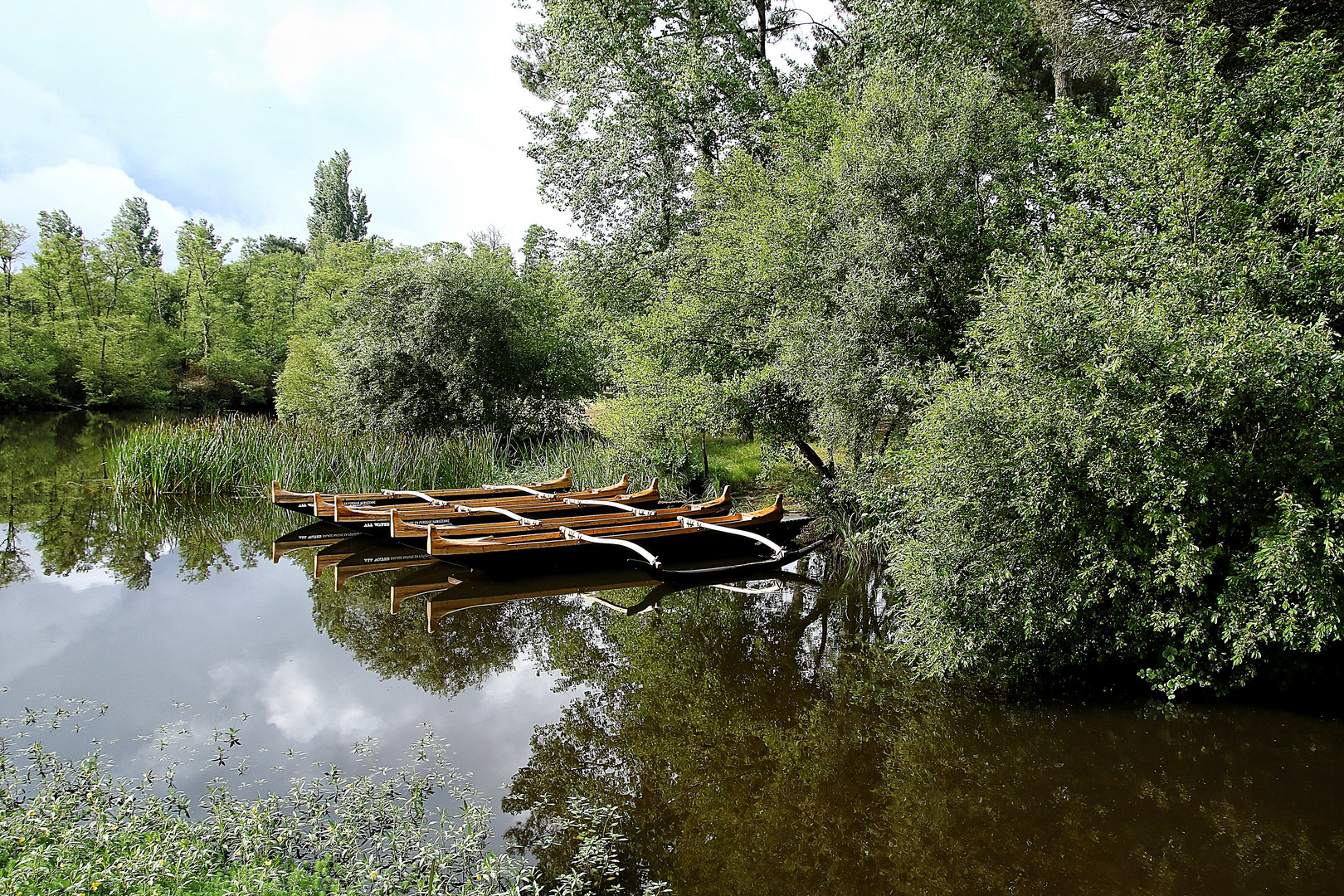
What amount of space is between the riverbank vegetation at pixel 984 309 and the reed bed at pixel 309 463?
1.25ft

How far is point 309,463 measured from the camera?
13.5 m

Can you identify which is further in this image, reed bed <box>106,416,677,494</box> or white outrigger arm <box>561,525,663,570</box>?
reed bed <box>106,416,677,494</box>

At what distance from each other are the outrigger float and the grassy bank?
1636 mm

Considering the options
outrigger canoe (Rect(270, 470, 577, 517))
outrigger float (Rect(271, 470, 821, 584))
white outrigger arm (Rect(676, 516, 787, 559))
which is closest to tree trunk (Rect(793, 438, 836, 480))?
outrigger float (Rect(271, 470, 821, 584))

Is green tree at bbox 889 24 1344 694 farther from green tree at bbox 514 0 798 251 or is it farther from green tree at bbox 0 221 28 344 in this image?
green tree at bbox 0 221 28 344

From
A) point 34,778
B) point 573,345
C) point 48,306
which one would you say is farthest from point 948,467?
point 48,306

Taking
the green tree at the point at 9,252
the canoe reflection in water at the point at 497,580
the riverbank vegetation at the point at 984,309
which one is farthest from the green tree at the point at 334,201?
the canoe reflection in water at the point at 497,580

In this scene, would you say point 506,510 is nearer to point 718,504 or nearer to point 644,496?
point 644,496

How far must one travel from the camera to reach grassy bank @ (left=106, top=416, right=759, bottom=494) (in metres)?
13.4

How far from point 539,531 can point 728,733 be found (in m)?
5.33

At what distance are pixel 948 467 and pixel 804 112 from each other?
9.80m

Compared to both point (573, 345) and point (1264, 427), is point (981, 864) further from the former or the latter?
point (573, 345)

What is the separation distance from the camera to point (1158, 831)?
3951 millimetres

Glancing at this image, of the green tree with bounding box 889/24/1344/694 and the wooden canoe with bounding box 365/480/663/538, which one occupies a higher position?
the green tree with bounding box 889/24/1344/694
